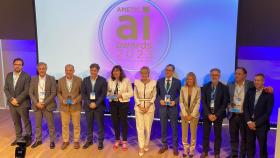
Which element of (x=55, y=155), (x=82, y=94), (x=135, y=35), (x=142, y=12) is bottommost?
(x=55, y=155)

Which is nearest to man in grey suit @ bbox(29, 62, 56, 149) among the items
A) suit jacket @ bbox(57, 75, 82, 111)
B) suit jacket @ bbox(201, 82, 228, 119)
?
suit jacket @ bbox(57, 75, 82, 111)

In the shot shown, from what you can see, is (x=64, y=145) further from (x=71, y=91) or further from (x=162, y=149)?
(x=162, y=149)

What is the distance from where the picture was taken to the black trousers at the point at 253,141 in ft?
17.1

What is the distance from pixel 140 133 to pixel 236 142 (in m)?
1.56

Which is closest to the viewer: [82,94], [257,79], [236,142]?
[257,79]

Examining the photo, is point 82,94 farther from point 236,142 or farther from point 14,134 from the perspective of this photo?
point 236,142

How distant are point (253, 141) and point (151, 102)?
1705mm

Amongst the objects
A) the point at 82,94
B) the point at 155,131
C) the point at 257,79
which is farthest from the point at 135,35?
the point at 257,79

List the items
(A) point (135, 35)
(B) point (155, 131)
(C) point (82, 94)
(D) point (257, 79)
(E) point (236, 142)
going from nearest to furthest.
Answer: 1. (D) point (257, 79)
2. (E) point (236, 142)
3. (C) point (82, 94)
4. (A) point (135, 35)
5. (B) point (155, 131)

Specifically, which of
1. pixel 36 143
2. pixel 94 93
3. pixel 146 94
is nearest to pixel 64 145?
pixel 36 143

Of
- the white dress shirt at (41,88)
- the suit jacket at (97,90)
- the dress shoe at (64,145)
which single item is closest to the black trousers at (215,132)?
the suit jacket at (97,90)

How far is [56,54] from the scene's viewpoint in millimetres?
6906

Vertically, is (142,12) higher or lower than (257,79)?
higher

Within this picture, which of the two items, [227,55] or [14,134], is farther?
[14,134]
